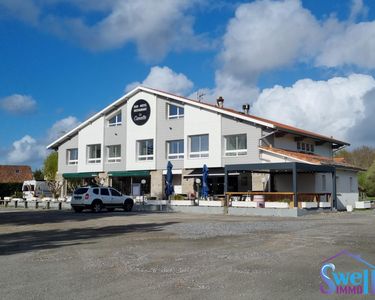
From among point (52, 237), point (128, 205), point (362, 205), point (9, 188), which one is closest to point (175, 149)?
point (128, 205)

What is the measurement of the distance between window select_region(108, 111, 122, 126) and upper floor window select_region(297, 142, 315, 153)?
1534cm

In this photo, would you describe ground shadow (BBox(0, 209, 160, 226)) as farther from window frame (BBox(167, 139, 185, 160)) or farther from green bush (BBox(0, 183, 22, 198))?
green bush (BBox(0, 183, 22, 198))

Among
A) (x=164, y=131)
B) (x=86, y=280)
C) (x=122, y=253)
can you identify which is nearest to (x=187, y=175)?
(x=164, y=131)

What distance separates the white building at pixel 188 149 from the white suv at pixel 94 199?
16.9 ft

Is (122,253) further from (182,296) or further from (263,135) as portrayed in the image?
(263,135)

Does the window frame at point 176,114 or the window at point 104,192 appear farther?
the window frame at point 176,114

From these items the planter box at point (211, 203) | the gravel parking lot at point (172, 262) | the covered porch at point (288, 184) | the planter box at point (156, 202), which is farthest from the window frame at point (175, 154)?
the gravel parking lot at point (172, 262)

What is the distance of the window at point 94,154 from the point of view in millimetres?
42188

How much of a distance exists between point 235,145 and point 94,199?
10817 millimetres

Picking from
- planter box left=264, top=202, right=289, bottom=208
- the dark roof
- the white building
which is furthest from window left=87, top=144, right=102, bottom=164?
the dark roof

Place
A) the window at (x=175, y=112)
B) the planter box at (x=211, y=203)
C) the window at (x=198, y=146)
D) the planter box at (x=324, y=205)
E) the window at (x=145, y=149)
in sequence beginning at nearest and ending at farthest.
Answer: the planter box at (x=324, y=205) → the planter box at (x=211, y=203) → the window at (x=198, y=146) → the window at (x=175, y=112) → the window at (x=145, y=149)

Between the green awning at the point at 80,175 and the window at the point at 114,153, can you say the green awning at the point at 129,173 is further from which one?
the green awning at the point at 80,175

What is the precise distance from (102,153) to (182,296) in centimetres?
3555

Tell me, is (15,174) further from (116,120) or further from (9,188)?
(116,120)
